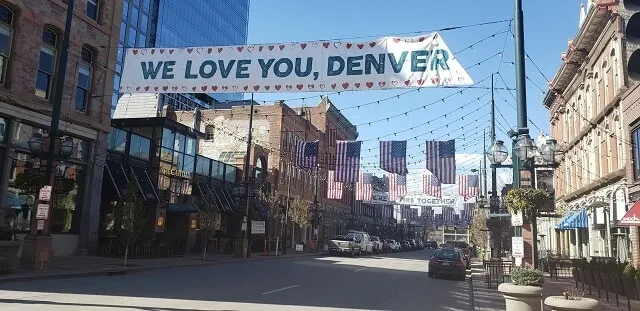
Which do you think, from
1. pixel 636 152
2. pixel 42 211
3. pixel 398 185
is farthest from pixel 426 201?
pixel 42 211

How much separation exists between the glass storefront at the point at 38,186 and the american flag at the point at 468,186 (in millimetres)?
29498

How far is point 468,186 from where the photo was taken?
144 ft

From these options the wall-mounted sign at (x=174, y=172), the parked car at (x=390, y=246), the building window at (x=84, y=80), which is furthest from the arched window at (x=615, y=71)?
the parked car at (x=390, y=246)

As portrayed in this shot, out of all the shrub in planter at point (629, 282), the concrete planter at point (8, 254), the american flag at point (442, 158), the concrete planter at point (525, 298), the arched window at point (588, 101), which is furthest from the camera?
the american flag at point (442, 158)

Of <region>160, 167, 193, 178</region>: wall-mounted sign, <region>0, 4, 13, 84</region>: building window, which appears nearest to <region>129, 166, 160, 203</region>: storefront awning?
<region>160, 167, 193, 178</region>: wall-mounted sign

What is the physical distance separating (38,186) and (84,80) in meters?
9.27

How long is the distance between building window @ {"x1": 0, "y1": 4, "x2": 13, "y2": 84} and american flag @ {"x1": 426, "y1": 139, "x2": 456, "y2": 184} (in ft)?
67.7

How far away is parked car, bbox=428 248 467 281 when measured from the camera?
77.3 feet

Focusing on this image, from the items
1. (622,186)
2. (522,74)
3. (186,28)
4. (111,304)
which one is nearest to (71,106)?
(111,304)

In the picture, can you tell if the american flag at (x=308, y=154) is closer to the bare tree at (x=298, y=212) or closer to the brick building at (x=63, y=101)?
the bare tree at (x=298, y=212)

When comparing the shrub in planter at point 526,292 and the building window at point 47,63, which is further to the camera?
the building window at point 47,63

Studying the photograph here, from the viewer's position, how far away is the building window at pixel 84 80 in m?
24.8

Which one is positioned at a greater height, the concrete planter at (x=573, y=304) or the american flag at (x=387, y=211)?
the american flag at (x=387, y=211)

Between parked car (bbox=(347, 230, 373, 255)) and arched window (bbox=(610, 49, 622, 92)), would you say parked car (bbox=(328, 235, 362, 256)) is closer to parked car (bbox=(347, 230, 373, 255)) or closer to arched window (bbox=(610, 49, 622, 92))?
parked car (bbox=(347, 230, 373, 255))
